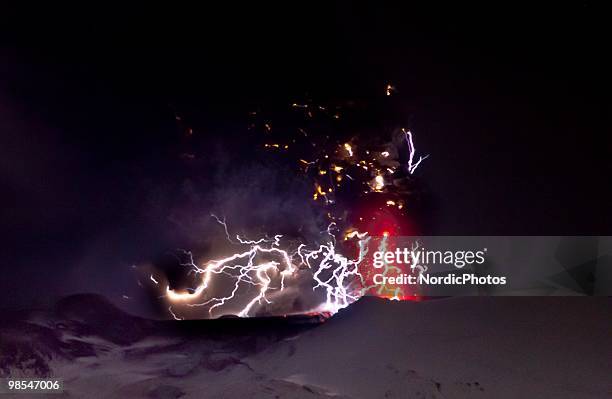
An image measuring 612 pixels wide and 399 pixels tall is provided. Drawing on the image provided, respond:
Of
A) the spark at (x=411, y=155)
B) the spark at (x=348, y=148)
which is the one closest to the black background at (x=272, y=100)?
the spark at (x=411, y=155)

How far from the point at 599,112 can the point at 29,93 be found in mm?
5082

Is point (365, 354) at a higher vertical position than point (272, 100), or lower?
A: lower

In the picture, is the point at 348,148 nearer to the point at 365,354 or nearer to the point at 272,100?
the point at 272,100

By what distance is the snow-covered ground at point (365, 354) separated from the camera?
2.93 m

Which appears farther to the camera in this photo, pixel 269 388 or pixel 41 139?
pixel 41 139

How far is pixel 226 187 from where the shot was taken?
4.06 metres

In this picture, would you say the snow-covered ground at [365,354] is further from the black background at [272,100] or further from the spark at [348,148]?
the spark at [348,148]

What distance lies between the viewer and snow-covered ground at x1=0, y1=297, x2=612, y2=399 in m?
2.93

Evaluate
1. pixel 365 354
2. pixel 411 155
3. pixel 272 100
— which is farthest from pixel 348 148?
pixel 365 354

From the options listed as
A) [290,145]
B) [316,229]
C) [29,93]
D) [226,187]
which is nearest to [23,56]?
[29,93]

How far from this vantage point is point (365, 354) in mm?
3289

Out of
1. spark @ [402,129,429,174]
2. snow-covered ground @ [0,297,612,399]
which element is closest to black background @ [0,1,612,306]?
spark @ [402,129,429,174]

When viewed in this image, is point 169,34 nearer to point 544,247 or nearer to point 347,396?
point 347,396

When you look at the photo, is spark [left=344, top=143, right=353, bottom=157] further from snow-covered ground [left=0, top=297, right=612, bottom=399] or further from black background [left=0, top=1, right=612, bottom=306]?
snow-covered ground [left=0, top=297, right=612, bottom=399]
